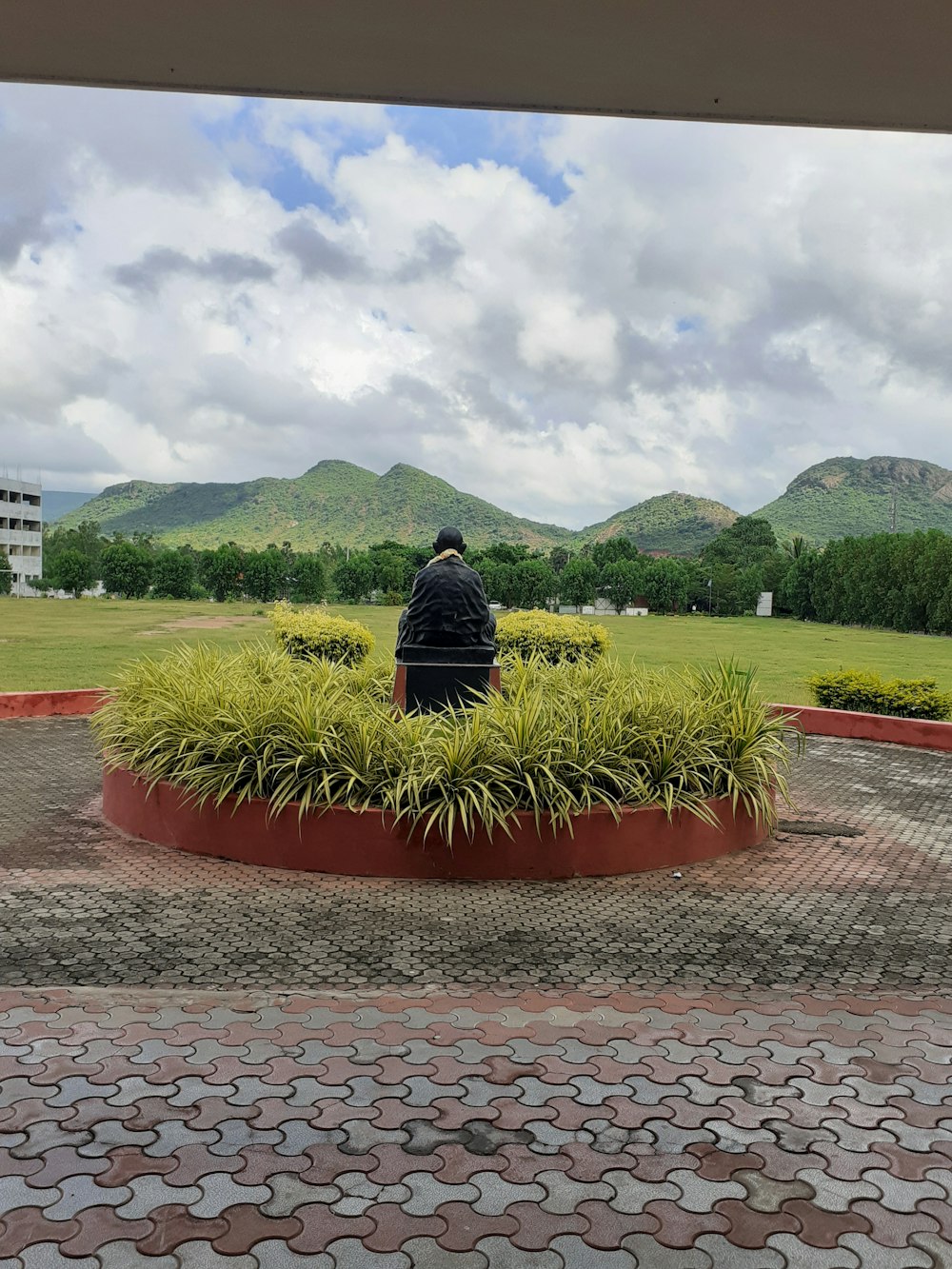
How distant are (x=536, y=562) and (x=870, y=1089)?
44.7m

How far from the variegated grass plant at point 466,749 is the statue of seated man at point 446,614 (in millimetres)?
570

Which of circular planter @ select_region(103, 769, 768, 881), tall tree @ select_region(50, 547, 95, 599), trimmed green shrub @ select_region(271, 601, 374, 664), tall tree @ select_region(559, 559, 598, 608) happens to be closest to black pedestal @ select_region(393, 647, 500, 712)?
circular planter @ select_region(103, 769, 768, 881)

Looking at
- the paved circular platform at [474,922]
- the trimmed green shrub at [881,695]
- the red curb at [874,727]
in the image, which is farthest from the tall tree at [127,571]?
the paved circular platform at [474,922]

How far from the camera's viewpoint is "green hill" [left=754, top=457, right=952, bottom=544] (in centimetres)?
7169

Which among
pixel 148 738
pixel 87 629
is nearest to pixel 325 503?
pixel 87 629

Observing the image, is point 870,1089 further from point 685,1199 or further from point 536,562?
point 536,562

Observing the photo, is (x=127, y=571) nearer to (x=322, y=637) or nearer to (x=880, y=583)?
(x=880, y=583)

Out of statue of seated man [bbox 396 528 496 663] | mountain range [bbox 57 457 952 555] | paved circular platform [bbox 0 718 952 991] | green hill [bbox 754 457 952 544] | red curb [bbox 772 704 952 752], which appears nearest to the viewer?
paved circular platform [bbox 0 718 952 991]

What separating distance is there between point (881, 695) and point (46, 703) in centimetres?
947

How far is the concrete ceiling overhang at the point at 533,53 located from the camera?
2.14m

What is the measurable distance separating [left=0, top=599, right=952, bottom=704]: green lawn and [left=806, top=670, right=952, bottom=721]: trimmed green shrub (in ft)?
10.5

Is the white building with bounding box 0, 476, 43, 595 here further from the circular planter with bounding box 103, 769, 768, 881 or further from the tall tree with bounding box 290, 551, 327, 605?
the circular planter with bounding box 103, 769, 768, 881

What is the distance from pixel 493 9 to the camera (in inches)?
84.2

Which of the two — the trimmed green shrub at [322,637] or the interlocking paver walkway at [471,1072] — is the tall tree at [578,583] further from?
the interlocking paver walkway at [471,1072]
